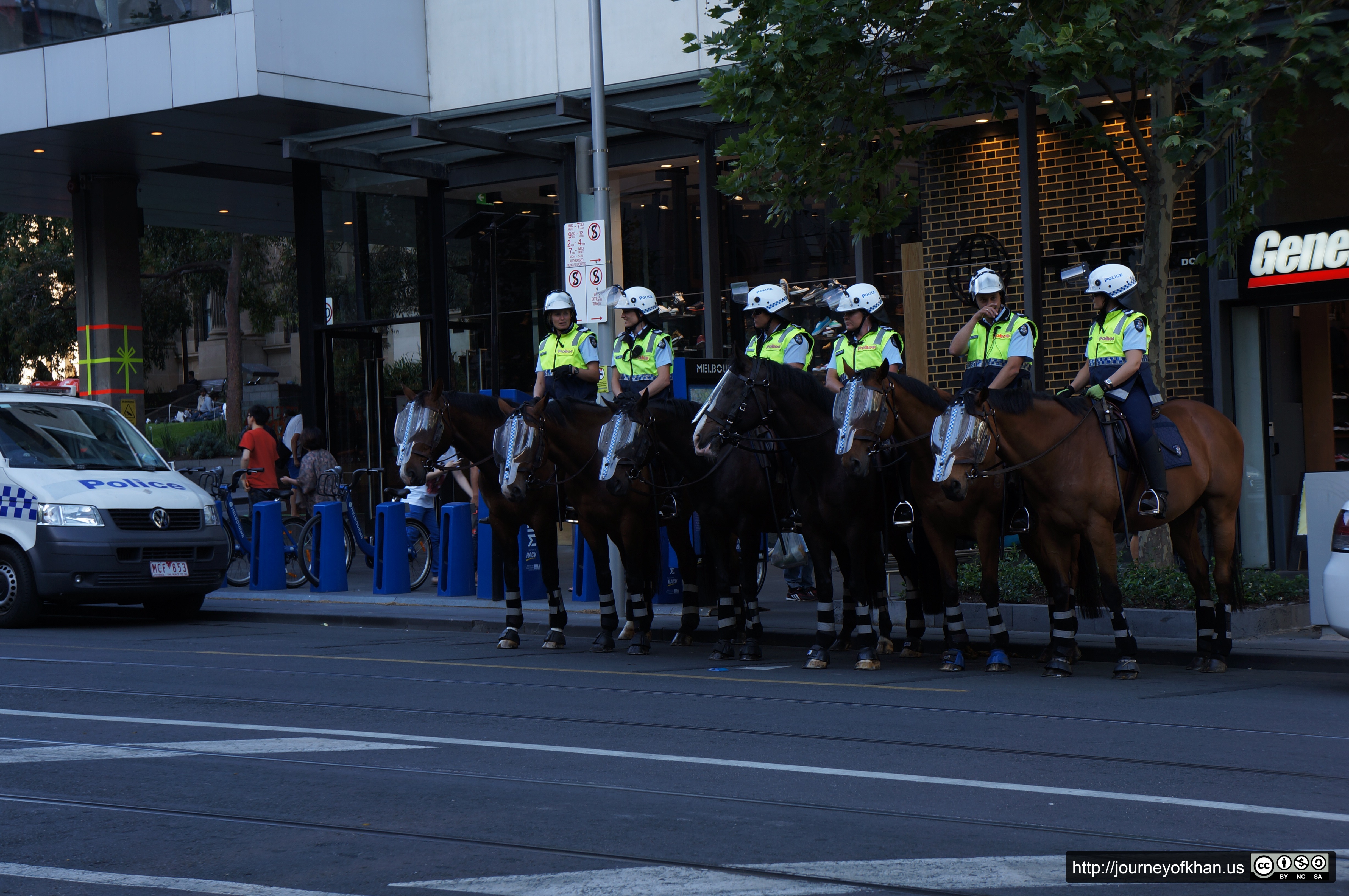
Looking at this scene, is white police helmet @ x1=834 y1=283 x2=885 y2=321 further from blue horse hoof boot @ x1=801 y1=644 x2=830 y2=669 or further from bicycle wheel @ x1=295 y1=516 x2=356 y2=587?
bicycle wheel @ x1=295 y1=516 x2=356 y2=587

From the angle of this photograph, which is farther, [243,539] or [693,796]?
[243,539]

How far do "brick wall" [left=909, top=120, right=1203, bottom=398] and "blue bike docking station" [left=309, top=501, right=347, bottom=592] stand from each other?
7.78 metres

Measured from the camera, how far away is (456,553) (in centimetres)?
1703

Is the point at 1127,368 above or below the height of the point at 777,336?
below

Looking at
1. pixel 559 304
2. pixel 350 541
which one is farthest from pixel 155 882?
pixel 350 541

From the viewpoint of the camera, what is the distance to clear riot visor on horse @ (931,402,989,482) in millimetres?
10195

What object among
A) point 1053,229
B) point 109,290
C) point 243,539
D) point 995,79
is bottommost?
point 243,539

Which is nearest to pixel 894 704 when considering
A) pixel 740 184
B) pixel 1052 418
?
pixel 1052 418

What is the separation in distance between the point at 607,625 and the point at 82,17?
1496cm

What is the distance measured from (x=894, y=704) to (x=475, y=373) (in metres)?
15.7

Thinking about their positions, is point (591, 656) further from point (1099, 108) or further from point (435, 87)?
point (435, 87)

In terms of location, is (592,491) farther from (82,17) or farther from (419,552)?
(82,17)

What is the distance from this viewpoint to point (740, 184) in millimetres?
14188

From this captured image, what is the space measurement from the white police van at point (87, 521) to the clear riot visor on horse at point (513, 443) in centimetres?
506
